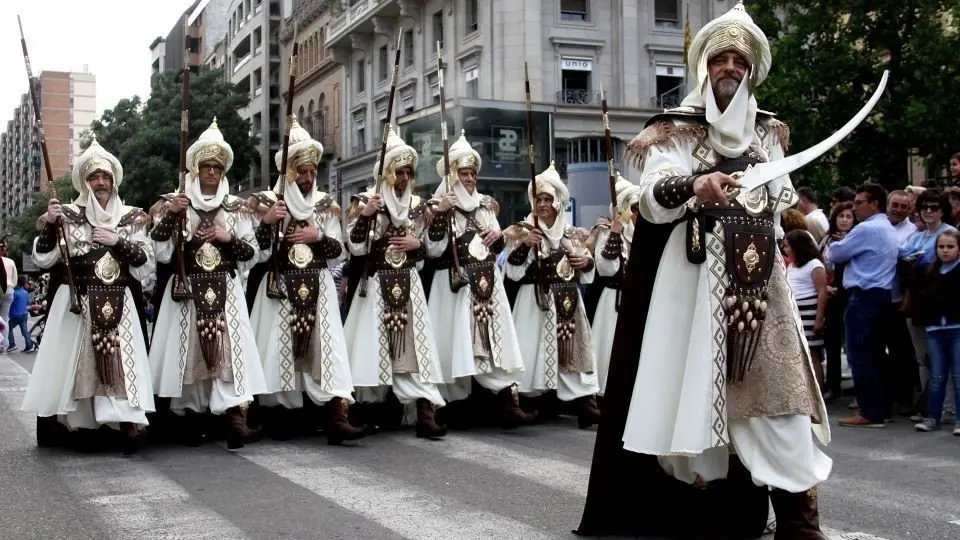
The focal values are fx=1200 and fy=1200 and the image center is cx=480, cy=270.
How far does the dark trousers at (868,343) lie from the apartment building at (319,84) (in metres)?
42.3

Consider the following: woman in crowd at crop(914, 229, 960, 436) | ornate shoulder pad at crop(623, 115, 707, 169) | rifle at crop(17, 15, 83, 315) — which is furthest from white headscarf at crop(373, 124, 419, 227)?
ornate shoulder pad at crop(623, 115, 707, 169)

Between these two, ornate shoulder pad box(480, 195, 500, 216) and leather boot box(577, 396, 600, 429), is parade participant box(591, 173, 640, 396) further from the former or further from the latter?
ornate shoulder pad box(480, 195, 500, 216)

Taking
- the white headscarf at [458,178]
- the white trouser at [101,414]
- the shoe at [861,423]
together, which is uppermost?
the white headscarf at [458,178]

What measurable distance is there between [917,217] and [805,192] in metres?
2.33

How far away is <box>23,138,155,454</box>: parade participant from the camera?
8250 mm

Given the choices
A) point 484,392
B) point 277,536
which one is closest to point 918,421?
point 484,392

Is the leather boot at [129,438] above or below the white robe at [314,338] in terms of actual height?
below

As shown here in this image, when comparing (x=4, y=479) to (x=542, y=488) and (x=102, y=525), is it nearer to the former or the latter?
(x=102, y=525)

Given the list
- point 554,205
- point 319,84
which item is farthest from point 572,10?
point 554,205

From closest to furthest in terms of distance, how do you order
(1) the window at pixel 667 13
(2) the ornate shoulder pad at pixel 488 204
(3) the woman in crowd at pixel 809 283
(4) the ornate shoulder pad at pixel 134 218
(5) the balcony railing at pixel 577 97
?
(4) the ornate shoulder pad at pixel 134 218 → (2) the ornate shoulder pad at pixel 488 204 → (3) the woman in crowd at pixel 809 283 → (5) the balcony railing at pixel 577 97 → (1) the window at pixel 667 13

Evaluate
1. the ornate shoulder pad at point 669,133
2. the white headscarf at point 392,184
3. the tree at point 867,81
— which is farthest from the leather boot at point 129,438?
the tree at point 867,81

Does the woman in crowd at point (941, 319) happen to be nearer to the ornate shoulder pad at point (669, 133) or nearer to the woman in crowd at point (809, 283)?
the woman in crowd at point (809, 283)

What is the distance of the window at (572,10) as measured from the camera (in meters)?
40.2

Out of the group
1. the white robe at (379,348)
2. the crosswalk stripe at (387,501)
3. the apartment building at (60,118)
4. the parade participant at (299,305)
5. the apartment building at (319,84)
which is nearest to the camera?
the crosswalk stripe at (387,501)
